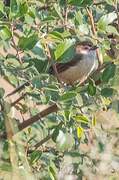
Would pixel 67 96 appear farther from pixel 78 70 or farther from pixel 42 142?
pixel 78 70

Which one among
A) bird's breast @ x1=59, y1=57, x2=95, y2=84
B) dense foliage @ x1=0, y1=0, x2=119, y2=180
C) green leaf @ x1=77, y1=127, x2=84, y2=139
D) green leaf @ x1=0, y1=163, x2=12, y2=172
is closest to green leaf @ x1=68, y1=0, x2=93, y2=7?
dense foliage @ x1=0, y1=0, x2=119, y2=180

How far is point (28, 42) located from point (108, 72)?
257 millimetres

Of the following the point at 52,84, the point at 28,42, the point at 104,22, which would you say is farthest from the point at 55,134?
the point at 104,22

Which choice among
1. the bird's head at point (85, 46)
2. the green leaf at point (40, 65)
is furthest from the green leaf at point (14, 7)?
the bird's head at point (85, 46)

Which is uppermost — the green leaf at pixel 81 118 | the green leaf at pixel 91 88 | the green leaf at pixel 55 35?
the green leaf at pixel 55 35

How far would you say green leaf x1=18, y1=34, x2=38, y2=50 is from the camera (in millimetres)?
1456

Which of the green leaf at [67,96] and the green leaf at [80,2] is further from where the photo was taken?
the green leaf at [80,2]

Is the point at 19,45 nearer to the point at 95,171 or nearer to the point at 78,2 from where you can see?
the point at 78,2

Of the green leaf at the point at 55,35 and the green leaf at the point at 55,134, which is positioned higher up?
the green leaf at the point at 55,35

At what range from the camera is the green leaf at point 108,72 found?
5.07 feet

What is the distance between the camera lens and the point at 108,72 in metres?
1.55

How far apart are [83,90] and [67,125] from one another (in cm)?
14

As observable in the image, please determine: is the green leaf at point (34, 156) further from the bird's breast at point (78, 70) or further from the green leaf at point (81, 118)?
the bird's breast at point (78, 70)

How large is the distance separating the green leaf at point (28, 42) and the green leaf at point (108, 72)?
24 cm
